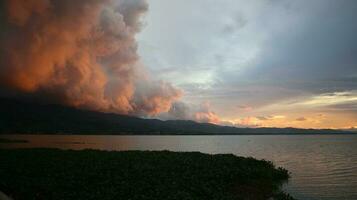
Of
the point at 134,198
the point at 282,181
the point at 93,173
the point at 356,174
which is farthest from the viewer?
the point at 356,174

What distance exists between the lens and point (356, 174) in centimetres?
5600

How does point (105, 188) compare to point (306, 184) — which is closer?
point (105, 188)

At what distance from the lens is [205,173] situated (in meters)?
43.8

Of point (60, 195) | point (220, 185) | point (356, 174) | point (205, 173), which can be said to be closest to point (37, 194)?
point (60, 195)

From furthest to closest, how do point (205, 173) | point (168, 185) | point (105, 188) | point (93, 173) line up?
1. point (205, 173)
2. point (93, 173)
3. point (168, 185)
4. point (105, 188)

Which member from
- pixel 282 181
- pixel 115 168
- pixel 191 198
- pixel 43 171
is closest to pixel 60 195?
pixel 191 198

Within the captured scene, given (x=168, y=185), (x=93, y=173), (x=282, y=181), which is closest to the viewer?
(x=168, y=185)

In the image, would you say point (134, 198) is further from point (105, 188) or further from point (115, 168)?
point (115, 168)

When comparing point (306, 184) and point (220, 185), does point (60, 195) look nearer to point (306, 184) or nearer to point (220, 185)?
point (220, 185)

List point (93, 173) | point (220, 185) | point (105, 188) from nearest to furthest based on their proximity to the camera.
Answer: point (105, 188)
point (220, 185)
point (93, 173)

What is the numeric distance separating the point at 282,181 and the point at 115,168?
21533mm

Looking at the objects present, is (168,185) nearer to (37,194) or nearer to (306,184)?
(37,194)

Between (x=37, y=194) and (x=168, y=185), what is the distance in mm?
11662

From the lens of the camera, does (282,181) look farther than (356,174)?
Result: No
